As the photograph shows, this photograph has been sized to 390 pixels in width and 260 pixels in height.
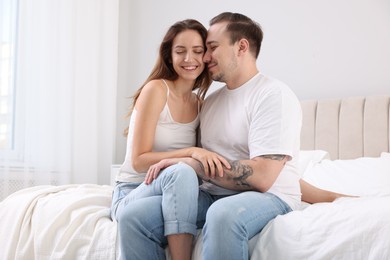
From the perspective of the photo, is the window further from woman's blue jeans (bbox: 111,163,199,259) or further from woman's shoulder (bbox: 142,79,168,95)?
woman's blue jeans (bbox: 111,163,199,259)

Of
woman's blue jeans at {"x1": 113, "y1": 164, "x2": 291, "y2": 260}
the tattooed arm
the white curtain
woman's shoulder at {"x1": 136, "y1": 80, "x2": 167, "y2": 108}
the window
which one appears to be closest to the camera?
woman's blue jeans at {"x1": 113, "y1": 164, "x2": 291, "y2": 260}

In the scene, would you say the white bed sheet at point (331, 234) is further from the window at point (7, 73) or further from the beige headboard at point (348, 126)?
the window at point (7, 73)

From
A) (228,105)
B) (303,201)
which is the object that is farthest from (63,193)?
(303,201)

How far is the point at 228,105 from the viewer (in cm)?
186

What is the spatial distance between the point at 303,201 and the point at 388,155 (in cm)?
78

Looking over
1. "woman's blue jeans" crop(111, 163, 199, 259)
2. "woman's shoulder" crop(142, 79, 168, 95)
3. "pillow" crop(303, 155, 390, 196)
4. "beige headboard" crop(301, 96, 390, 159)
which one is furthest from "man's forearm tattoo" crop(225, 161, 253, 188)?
"beige headboard" crop(301, 96, 390, 159)

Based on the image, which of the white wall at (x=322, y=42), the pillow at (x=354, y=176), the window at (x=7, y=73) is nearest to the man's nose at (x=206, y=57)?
the pillow at (x=354, y=176)

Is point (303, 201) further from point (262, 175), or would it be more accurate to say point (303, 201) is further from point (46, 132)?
point (46, 132)

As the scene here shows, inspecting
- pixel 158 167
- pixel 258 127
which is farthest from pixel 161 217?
pixel 258 127

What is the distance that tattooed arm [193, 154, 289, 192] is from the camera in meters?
1.60

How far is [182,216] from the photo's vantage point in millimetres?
1499

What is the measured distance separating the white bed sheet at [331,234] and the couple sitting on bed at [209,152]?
68 mm

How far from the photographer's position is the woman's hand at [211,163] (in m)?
1.64

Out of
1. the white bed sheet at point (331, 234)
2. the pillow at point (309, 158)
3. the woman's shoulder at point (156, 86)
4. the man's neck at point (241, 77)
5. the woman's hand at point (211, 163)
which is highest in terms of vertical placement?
the man's neck at point (241, 77)
